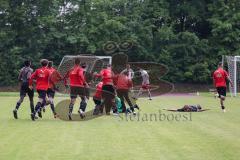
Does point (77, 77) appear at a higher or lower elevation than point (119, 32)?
lower

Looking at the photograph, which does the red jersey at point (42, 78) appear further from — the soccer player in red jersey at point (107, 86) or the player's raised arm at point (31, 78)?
the soccer player in red jersey at point (107, 86)

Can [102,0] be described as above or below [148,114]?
above

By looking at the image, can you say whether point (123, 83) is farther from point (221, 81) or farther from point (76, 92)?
point (221, 81)

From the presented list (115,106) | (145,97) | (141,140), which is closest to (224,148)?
(141,140)

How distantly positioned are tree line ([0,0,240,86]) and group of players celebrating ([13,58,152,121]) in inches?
1162

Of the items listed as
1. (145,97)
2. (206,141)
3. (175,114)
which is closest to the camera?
(206,141)

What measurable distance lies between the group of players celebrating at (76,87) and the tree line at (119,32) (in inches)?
1162

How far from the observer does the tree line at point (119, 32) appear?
52.0 metres

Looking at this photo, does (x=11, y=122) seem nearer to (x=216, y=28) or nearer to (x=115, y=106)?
(x=115, y=106)

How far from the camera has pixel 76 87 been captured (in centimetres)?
1964

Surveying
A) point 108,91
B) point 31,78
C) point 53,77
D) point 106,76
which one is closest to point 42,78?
point 31,78

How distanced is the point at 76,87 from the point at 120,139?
5.71m

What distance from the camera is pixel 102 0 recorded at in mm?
53750

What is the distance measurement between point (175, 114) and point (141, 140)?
326 inches
